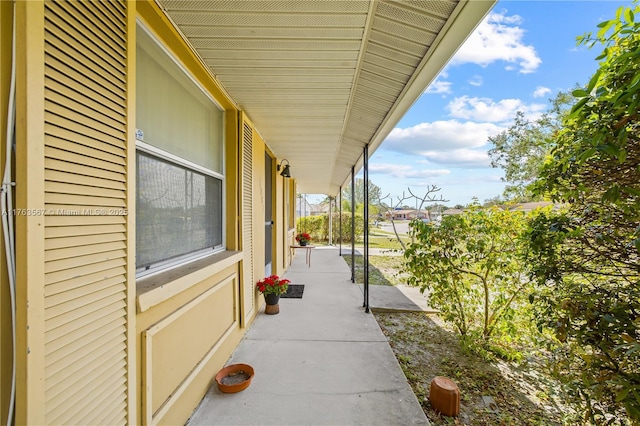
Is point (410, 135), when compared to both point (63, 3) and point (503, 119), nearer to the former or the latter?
point (503, 119)

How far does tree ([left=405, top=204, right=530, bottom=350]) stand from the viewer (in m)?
2.66

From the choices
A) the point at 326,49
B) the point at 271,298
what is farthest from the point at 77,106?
the point at 271,298

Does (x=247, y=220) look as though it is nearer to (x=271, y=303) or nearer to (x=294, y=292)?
(x=271, y=303)

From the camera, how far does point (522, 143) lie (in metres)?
11.8

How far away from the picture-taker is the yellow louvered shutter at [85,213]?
867 mm

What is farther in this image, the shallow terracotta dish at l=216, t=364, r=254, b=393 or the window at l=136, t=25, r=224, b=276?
the shallow terracotta dish at l=216, t=364, r=254, b=393

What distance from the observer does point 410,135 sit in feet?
85.6

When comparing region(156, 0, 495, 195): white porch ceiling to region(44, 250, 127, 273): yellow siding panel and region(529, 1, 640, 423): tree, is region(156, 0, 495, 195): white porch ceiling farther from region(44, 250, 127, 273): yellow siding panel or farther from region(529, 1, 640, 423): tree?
region(44, 250, 127, 273): yellow siding panel

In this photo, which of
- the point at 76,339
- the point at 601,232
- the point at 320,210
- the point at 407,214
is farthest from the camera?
the point at 320,210

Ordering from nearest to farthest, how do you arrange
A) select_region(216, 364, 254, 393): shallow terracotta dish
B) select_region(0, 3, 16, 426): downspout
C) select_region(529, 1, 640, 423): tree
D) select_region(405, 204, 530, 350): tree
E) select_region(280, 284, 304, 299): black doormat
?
select_region(0, 3, 16, 426): downspout → select_region(529, 1, 640, 423): tree → select_region(216, 364, 254, 393): shallow terracotta dish → select_region(405, 204, 530, 350): tree → select_region(280, 284, 304, 299): black doormat

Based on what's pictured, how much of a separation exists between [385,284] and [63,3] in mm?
5668

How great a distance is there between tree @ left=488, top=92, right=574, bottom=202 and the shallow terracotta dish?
41.2ft

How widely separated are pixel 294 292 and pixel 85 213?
4065mm

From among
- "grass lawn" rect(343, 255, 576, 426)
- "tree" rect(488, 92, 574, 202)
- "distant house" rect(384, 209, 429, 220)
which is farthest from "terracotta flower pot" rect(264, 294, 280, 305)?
"tree" rect(488, 92, 574, 202)
